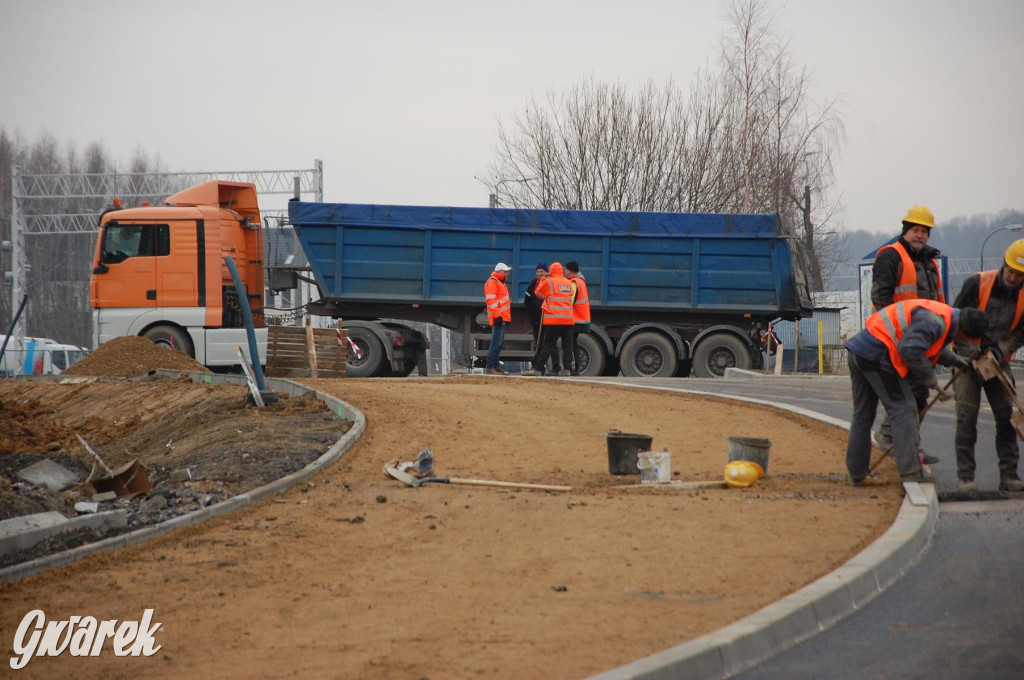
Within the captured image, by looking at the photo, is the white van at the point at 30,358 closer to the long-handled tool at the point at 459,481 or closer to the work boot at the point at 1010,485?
the long-handled tool at the point at 459,481

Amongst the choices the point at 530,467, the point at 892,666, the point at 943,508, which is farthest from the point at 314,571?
the point at 943,508

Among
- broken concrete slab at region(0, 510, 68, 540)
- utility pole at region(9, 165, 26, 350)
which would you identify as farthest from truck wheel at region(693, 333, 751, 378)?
utility pole at region(9, 165, 26, 350)

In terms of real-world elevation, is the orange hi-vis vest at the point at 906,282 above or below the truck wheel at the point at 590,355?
above

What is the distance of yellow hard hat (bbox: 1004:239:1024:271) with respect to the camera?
27.8 ft

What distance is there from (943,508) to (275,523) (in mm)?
4594

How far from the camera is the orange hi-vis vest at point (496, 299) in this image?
19.4 meters

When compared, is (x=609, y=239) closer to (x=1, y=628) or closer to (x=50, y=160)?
(x=1, y=628)

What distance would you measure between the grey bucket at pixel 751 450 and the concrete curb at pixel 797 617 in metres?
1.89

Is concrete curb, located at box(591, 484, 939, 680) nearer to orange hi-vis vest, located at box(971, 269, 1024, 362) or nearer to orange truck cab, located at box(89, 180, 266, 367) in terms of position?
orange hi-vis vest, located at box(971, 269, 1024, 362)

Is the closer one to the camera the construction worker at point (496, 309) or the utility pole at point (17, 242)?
the construction worker at point (496, 309)

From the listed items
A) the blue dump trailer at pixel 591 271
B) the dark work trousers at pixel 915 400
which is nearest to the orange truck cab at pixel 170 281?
the blue dump trailer at pixel 591 271

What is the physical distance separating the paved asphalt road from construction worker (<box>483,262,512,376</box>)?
38.9ft

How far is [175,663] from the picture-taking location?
478 centimetres

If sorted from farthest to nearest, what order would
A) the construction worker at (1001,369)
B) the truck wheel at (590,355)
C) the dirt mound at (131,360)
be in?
the truck wheel at (590,355) < the dirt mound at (131,360) < the construction worker at (1001,369)
